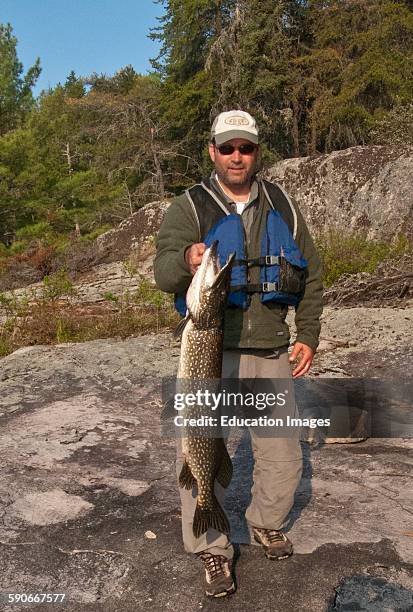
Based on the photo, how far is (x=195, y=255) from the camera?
2.68 m

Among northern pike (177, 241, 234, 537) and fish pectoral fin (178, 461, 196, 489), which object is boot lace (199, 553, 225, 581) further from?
fish pectoral fin (178, 461, 196, 489)

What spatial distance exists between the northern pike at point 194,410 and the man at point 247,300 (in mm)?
104

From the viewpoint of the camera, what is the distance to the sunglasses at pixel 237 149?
2996mm

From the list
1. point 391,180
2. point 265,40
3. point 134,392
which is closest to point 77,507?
point 134,392

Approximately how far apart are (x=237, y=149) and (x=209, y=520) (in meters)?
1.83

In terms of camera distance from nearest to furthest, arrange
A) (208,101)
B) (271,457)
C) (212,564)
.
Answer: (212,564)
(271,457)
(208,101)

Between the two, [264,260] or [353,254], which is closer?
[264,260]

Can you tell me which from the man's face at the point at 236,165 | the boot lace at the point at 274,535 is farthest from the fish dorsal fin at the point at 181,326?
the boot lace at the point at 274,535

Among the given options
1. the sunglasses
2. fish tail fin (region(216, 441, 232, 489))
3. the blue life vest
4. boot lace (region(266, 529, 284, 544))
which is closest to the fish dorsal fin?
the blue life vest

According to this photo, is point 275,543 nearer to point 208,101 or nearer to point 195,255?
point 195,255

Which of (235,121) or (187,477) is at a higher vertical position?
(235,121)

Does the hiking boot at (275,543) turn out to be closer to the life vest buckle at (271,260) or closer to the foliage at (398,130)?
the life vest buckle at (271,260)

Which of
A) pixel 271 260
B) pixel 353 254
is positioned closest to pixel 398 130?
pixel 353 254

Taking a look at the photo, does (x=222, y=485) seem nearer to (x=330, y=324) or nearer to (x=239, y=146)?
(x=239, y=146)
